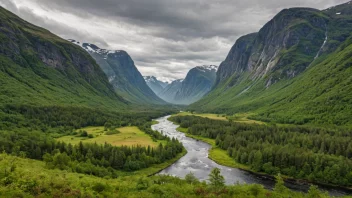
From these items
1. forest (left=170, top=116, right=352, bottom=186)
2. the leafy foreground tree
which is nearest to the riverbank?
forest (left=170, top=116, right=352, bottom=186)

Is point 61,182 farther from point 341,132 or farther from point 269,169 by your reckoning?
point 341,132

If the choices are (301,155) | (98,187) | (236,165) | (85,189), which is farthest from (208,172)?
(85,189)

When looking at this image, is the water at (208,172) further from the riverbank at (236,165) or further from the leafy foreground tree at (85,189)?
the leafy foreground tree at (85,189)

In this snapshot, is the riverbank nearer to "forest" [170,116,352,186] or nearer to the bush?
"forest" [170,116,352,186]

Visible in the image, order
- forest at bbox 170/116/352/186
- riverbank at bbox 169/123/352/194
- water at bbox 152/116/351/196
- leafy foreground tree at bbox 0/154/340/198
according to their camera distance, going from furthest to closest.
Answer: forest at bbox 170/116/352/186
riverbank at bbox 169/123/352/194
water at bbox 152/116/351/196
leafy foreground tree at bbox 0/154/340/198

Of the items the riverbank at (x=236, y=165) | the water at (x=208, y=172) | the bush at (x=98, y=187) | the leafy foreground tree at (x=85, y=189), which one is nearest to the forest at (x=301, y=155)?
the riverbank at (x=236, y=165)

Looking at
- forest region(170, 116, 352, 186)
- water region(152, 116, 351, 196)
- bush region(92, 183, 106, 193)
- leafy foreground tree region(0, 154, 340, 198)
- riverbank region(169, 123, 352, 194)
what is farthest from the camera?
forest region(170, 116, 352, 186)

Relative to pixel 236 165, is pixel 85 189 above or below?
above

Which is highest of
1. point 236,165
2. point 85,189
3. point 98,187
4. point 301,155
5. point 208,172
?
point 85,189

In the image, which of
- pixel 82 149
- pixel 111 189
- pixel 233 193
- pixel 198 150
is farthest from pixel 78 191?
pixel 198 150

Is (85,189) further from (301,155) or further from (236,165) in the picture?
(301,155)

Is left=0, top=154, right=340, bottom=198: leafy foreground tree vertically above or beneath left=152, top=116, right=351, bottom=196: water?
above
